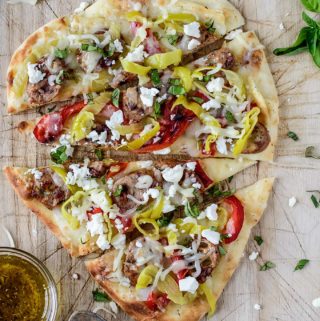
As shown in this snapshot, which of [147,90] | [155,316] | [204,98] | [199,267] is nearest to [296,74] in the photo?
[204,98]

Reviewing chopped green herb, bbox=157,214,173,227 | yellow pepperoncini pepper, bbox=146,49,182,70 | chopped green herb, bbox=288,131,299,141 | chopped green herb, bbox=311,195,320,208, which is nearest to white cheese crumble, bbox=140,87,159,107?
yellow pepperoncini pepper, bbox=146,49,182,70

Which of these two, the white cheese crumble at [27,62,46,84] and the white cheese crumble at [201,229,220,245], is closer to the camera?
the white cheese crumble at [201,229,220,245]

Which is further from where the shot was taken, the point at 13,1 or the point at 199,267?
the point at 13,1

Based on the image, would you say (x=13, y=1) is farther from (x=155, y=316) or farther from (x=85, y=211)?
(x=155, y=316)

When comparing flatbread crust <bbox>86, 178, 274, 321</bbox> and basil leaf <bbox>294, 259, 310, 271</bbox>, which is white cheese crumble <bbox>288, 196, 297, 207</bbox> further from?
basil leaf <bbox>294, 259, 310, 271</bbox>

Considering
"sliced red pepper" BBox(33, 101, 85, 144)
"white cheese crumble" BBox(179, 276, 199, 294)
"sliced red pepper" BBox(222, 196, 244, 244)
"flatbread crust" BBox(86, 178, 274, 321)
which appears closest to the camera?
"white cheese crumble" BBox(179, 276, 199, 294)

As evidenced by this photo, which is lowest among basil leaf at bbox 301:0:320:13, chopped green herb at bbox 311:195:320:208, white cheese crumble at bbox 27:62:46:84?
chopped green herb at bbox 311:195:320:208

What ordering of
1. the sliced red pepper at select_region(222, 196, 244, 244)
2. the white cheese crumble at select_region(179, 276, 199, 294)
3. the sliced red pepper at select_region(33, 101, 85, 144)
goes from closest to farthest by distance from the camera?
the white cheese crumble at select_region(179, 276, 199, 294) < the sliced red pepper at select_region(222, 196, 244, 244) < the sliced red pepper at select_region(33, 101, 85, 144)

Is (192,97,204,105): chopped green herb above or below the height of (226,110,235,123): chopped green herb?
above
